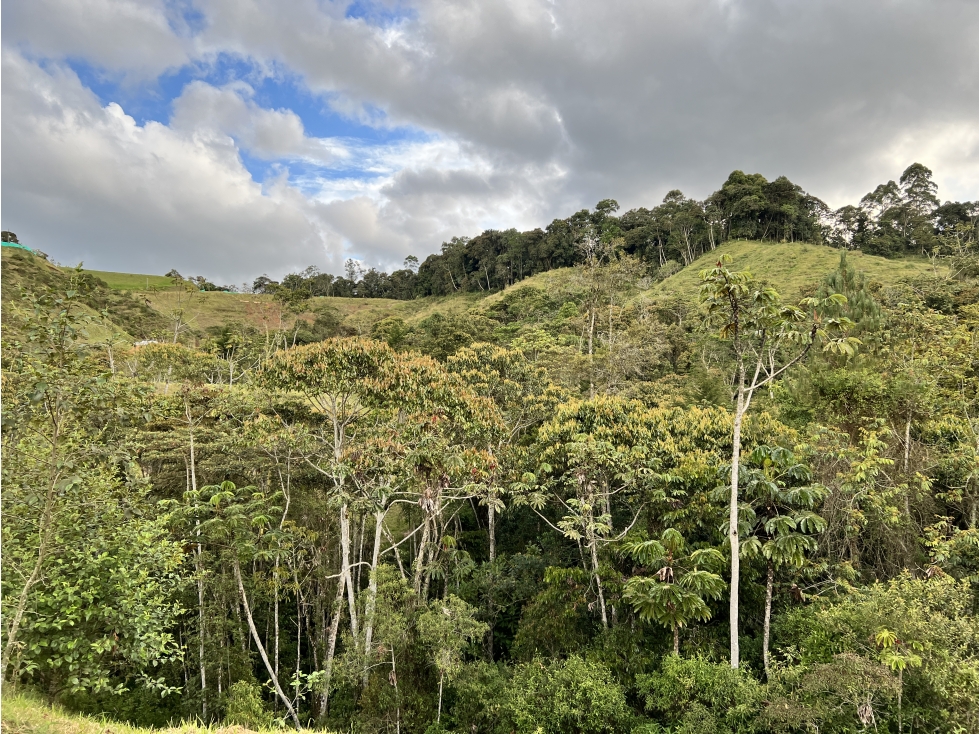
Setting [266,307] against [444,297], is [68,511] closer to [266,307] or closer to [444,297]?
[266,307]

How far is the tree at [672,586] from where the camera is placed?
9.53 metres

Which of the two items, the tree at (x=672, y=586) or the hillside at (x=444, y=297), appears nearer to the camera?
the tree at (x=672, y=586)

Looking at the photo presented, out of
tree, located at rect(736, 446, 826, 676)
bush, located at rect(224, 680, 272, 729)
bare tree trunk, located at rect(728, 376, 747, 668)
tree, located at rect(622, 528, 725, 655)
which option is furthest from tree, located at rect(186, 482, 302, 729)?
tree, located at rect(736, 446, 826, 676)

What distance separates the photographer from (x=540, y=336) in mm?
24297

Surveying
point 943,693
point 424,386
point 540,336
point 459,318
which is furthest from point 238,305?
point 943,693

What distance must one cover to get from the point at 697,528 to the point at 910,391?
6.39m

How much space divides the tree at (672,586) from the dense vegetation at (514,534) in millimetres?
73

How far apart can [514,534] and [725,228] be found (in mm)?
53094

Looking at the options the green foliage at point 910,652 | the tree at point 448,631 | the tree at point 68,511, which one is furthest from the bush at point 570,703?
the tree at point 68,511

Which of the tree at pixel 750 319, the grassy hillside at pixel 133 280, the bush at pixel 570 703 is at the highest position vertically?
the grassy hillside at pixel 133 280

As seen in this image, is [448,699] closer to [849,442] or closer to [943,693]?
[943,693]

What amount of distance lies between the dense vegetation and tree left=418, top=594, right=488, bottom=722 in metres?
0.07

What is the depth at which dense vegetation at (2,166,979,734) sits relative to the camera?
7066mm

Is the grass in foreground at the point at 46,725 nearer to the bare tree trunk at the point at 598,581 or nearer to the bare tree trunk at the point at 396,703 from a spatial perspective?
the bare tree trunk at the point at 396,703
